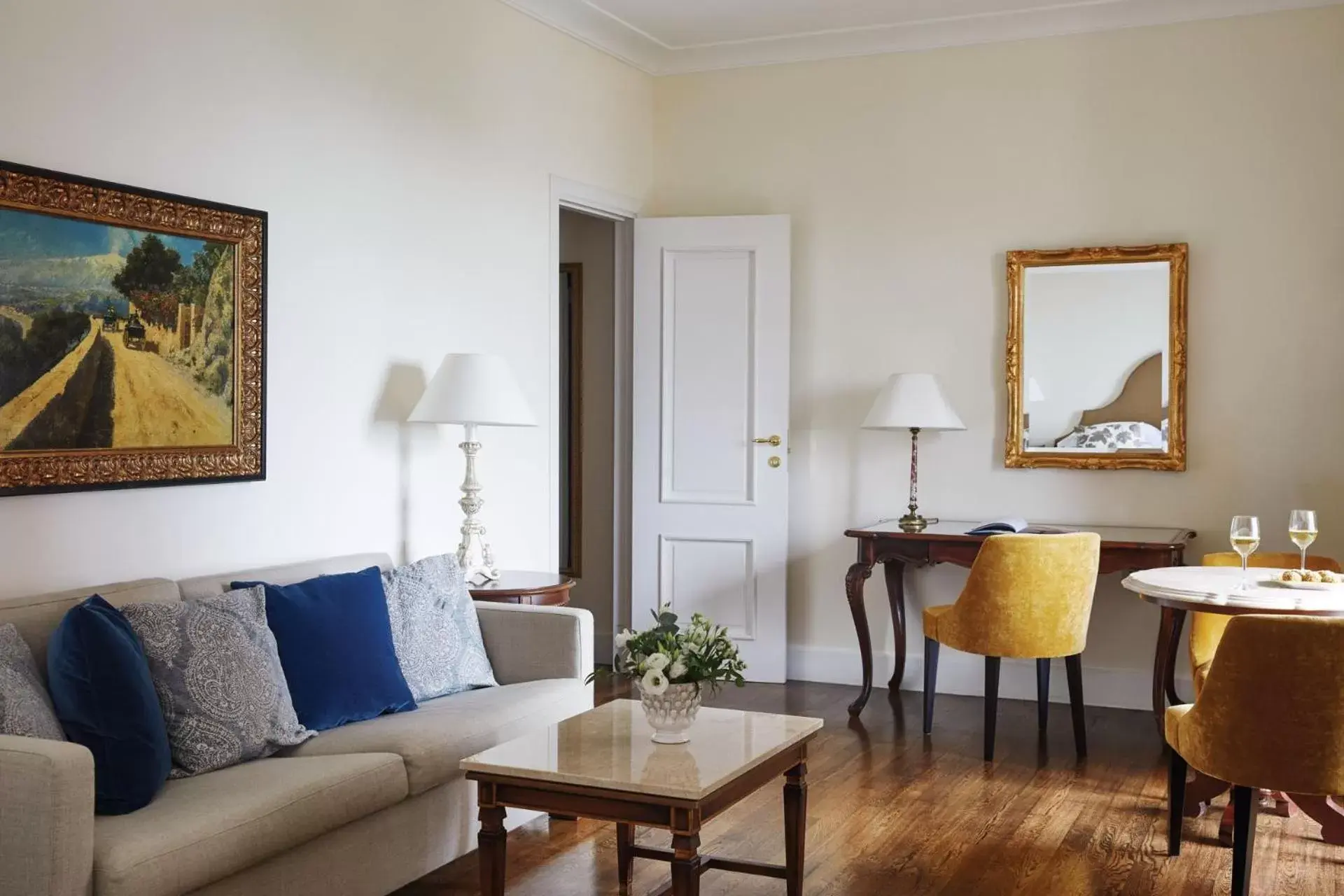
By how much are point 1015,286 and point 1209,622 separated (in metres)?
2.12

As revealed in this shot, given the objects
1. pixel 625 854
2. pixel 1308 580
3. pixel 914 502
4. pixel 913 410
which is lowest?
pixel 625 854

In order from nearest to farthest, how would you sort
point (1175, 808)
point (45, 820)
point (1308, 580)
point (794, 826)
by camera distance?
point (45, 820), point (794, 826), point (1175, 808), point (1308, 580)

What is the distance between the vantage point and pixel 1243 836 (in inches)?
122

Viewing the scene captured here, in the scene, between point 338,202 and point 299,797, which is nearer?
point 299,797

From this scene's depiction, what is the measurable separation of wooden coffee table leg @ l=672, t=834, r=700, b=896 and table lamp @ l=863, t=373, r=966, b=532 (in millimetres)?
2976

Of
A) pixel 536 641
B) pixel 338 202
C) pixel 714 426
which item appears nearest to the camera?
pixel 536 641

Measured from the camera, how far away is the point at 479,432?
5070 mm

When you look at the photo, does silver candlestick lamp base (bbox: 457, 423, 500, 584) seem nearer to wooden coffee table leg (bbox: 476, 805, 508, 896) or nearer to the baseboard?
wooden coffee table leg (bbox: 476, 805, 508, 896)

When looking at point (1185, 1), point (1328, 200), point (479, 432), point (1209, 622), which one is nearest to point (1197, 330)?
point (1328, 200)

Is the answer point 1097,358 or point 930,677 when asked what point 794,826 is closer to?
point 930,677

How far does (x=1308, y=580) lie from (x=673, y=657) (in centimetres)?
199

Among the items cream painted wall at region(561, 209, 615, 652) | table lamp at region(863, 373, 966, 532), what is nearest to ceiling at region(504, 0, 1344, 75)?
cream painted wall at region(561, 209, 615, 652)

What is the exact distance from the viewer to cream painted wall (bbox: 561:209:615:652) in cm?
664

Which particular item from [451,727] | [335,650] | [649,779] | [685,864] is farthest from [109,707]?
[685,864]
